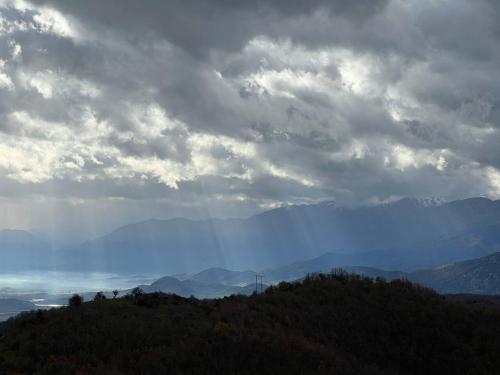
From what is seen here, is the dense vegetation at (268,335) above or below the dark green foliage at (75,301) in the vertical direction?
below

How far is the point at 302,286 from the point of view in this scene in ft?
135

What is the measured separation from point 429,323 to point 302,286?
1116 cm

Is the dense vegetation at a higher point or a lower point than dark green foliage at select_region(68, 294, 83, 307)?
lower

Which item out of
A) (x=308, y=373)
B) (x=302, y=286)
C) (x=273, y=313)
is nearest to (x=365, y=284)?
(x=302, y=286)

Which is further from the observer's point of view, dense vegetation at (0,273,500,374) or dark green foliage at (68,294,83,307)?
dark green foliage at (68,294,83,307)

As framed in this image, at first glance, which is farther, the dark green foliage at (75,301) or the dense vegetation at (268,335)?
the dark green foliage at (75,301)

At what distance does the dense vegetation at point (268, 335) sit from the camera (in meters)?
23.0

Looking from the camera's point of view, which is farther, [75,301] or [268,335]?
[75,301]

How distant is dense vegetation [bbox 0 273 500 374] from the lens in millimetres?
22969

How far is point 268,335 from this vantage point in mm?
26438

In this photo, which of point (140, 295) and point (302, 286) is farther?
point (302, 286)

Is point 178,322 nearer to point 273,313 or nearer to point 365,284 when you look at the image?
point 273,313

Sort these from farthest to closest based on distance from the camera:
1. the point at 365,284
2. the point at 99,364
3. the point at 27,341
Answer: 1. the point at 365,284
2. the point at 27,341
3. the point at 99,364

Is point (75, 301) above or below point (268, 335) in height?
above
